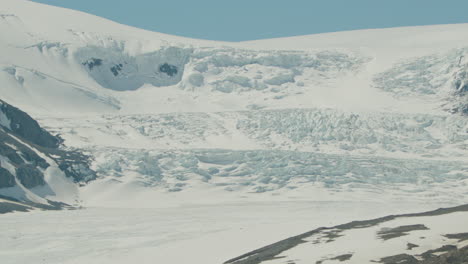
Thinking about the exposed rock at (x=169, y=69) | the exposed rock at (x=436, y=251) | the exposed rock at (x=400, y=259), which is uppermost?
the exposed rock at (x=169, y=69)

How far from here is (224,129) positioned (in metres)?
122

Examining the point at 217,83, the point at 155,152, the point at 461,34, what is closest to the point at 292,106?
the point at 217,83

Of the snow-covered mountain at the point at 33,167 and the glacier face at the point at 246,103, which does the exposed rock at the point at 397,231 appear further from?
the snow-covered mountain at the point at 33,167

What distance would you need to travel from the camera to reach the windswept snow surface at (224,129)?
77.8 metres

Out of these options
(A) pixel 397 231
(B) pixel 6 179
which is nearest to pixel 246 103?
(B) pixel 6 179

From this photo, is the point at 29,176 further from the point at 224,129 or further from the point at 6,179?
the point at 224,129

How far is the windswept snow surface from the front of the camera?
255 ft

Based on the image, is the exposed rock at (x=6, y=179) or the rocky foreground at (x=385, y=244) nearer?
the rocky foreground at (x=385, y=244)

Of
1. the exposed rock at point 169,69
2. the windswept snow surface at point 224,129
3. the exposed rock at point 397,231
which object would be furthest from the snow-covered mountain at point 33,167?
the exposed rock at point 397,231

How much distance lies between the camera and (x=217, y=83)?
14200 cm

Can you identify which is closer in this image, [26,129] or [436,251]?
[436,251]

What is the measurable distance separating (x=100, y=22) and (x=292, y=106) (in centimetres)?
5252

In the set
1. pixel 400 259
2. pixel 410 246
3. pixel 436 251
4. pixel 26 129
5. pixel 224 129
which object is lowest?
pixel 400 259

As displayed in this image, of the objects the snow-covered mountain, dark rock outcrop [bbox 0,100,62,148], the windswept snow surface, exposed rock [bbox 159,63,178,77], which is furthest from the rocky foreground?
exposed rock [bbox 159,63,178,77]
